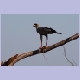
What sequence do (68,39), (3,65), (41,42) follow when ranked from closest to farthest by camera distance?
(68,39) → (3,65) → (41,42)

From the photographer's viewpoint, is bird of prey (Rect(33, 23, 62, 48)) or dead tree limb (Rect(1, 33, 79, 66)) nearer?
dead tree limb (Rect(1, 33, 79, 66))

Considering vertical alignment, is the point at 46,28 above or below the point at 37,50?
above

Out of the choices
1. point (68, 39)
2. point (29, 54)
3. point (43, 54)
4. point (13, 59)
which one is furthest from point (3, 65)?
point (68, 39)

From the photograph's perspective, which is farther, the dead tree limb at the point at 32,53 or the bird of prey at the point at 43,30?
the bird of prey at the point at 43,30

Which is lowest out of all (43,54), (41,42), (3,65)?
(3,65)

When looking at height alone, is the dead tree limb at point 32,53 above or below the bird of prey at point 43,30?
below

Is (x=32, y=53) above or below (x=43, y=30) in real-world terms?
below

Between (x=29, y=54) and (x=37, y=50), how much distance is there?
0.18 meters

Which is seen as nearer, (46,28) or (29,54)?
(29,54)

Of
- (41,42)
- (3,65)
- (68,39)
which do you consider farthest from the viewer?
(41,42)

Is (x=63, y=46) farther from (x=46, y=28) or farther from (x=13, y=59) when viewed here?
(x=13, y=59)

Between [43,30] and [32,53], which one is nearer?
[32,53]

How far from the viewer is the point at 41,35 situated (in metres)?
3.77

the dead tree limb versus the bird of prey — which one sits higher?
the bird of prey
